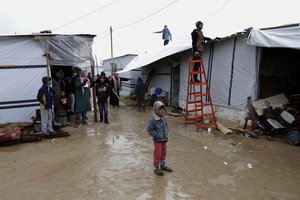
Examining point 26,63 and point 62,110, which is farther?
point 62,110

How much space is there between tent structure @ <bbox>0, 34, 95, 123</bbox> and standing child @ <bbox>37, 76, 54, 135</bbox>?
1.30 m

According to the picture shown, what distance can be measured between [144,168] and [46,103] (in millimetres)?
3687

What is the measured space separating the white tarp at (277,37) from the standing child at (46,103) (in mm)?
5729

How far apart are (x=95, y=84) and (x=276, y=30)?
576cm


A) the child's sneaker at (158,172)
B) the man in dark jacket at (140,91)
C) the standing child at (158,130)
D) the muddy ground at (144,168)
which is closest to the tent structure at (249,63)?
the muddy ground at (144,168)

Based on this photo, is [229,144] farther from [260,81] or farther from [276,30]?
[276,30]

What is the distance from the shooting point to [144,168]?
16.8 ft

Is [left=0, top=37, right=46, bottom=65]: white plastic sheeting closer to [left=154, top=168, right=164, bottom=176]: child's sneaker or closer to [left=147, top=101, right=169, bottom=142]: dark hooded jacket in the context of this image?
[left=147, top=101, right=169, bottom=142]: dark hooded jacket

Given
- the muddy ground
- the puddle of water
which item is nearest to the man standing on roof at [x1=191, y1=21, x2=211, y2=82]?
the muddy ground

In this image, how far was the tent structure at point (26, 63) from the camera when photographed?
8297mm

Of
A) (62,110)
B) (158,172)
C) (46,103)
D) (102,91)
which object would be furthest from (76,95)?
(158,172)

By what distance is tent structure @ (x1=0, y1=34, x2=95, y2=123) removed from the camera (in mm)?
8297

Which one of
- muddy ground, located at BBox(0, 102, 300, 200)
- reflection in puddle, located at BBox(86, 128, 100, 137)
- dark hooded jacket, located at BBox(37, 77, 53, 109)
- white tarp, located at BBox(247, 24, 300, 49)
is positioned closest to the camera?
muddy ground, located at BBox(0, 102, 300, 200)

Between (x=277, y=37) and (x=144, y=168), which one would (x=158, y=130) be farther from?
(x=277, y=37)
